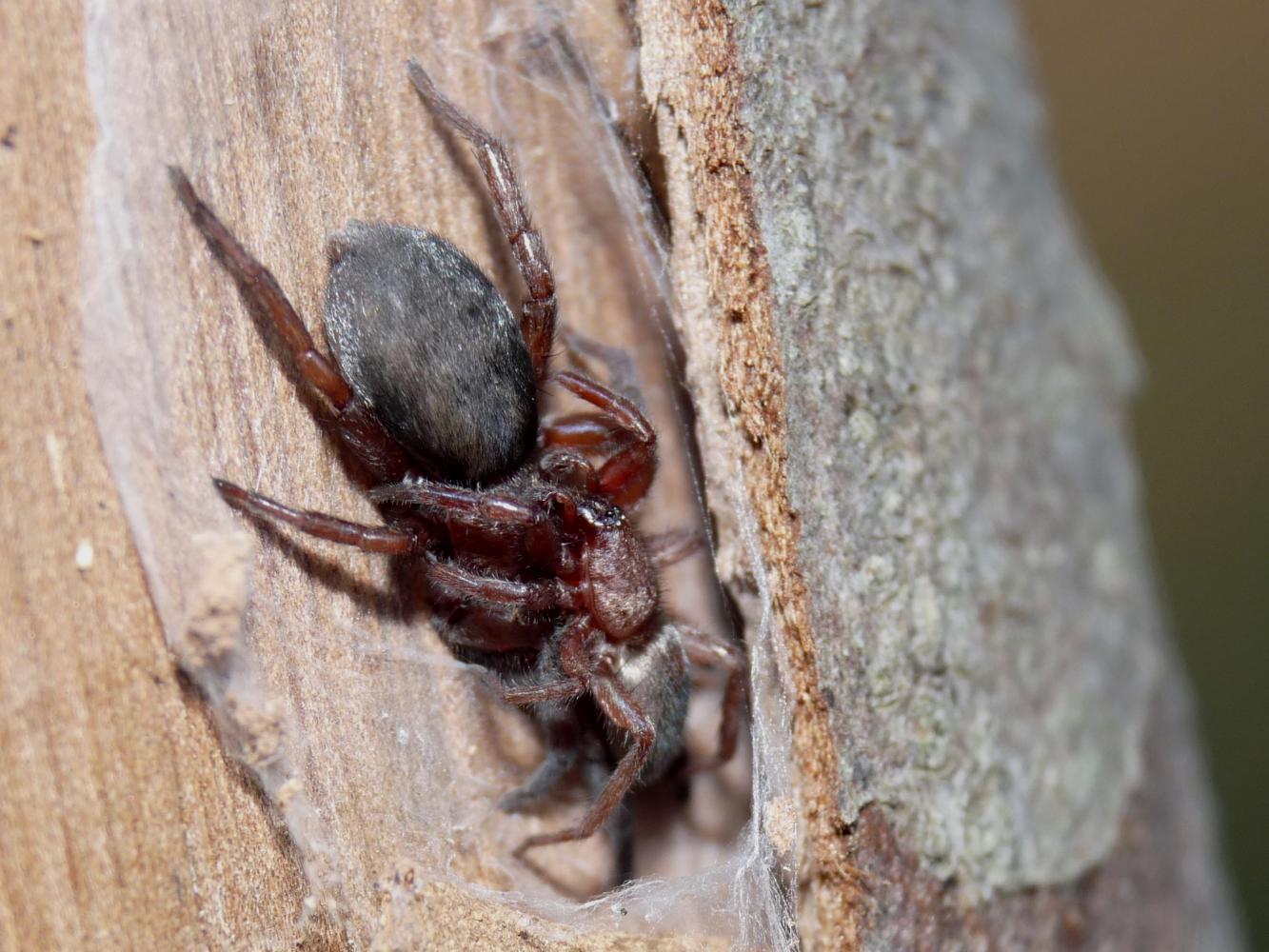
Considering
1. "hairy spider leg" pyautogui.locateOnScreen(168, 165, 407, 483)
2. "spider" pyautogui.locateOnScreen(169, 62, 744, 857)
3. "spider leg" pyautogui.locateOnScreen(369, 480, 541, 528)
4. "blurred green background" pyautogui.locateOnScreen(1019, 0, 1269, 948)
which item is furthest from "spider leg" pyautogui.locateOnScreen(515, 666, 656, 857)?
"blurred green background" pyautogui.locateOnScreen(1019, 0, 1269, 948)

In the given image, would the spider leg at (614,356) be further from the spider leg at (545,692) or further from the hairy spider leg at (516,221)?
the spider leg at (545,692)

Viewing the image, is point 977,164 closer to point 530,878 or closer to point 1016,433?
point 1016,433

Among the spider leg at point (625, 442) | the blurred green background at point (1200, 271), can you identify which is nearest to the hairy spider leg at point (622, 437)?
the spider leg at point (625, 442)

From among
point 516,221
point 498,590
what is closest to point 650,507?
point 498,590

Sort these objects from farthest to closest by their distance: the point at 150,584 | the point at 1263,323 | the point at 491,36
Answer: the point at 1263,323, the point at 491,36, the point at 150,584

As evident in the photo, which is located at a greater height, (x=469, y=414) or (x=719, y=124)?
(x=719, y=124)

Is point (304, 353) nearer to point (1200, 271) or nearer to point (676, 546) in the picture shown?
point (676, 546)

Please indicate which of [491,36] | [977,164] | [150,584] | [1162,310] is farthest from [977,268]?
[1162,310]
